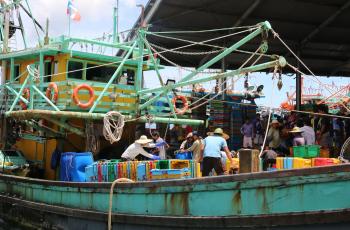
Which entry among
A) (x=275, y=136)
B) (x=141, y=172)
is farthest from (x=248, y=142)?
(x=141, y=172)

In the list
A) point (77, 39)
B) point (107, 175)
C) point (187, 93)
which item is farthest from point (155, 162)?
point (187, 93)

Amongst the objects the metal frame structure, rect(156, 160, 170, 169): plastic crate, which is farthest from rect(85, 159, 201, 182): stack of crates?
the metal frame structure

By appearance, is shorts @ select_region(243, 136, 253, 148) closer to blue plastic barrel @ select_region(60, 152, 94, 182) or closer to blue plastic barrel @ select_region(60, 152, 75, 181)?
blue plastic barrel @ select_region(60, 152, 94, 182)

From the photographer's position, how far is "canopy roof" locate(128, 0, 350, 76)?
1720cm

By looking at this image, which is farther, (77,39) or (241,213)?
(77,39)

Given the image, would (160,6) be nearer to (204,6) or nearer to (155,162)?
(204,6)

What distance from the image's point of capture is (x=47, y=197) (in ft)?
31.6

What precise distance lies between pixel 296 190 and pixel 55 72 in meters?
7.00

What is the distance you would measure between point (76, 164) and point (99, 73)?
9.65 ft

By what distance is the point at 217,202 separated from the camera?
647 cm

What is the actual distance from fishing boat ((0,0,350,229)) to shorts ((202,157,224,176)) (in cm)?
148

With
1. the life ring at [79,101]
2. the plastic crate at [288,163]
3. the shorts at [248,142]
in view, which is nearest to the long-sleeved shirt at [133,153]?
the life ring at [79,101]

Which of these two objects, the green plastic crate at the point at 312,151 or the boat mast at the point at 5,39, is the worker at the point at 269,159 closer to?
the green plastic crate at the point at 312,151

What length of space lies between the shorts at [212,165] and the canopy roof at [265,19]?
8.08 meters
